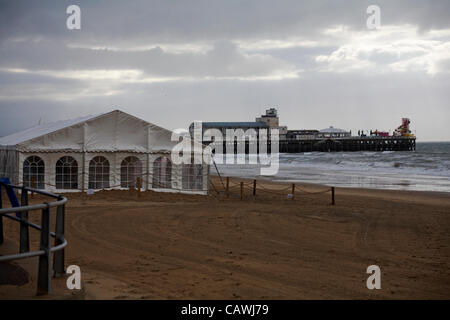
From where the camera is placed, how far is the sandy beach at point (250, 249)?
→ 618 cm

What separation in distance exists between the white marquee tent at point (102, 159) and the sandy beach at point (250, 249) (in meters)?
2.12

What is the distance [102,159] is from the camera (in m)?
18.4

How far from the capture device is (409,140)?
96.5m

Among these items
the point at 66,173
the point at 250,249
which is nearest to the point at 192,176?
the point at 66,173

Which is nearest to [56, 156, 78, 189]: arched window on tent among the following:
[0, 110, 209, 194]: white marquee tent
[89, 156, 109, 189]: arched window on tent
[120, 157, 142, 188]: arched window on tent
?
[0, 110, 209, 194]: white marquee tent

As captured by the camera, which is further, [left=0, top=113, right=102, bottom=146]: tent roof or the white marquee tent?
[left=0, top=113, right=102, bottom=146]: tent roof

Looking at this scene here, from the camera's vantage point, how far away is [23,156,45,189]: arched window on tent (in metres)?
17.4

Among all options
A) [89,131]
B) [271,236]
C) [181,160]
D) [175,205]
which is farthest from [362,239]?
[89,131]

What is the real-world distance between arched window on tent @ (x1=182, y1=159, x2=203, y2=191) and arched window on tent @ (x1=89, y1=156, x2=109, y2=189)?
305 cm

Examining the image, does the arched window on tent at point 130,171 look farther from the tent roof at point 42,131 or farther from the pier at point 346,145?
the pier at point 346,145

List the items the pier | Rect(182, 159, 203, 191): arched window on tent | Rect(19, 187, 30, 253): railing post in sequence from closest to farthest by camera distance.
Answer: Rect(19, 187, 30, 253): railing post < Rect(182, 159, 203, 191): arched window on tent < the pier

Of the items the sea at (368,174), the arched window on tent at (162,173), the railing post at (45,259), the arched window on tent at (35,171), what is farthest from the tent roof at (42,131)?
the sea at (368,174)

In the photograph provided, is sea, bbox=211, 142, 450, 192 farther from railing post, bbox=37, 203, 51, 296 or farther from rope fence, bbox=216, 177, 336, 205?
railing post, bbox=37, 203, 51, 296

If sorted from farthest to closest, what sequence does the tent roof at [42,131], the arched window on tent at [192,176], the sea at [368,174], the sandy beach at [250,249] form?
the sea at [368,174]
the arched window on tent at [192,176]
the tent roof at [42,131]
the sandy beach at [250,249]
